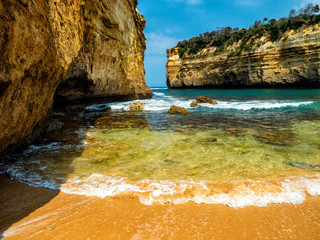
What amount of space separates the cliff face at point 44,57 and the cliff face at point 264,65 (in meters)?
30.1

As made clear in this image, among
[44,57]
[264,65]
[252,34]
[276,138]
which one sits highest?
[252,34]

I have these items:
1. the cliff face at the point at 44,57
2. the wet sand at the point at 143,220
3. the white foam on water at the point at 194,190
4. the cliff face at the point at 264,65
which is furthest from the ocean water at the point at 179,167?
the cliff face at the point at 264,65

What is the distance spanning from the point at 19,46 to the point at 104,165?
2184 millimetres

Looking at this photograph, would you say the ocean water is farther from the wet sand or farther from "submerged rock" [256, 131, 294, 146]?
the wet sand

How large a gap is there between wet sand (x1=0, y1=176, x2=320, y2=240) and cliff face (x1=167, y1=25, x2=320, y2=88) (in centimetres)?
3533

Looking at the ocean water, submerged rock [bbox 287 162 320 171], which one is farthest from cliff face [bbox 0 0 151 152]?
submerged rock [bbox 287 162 320 171]

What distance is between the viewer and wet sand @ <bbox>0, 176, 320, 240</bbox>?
5.37 ft

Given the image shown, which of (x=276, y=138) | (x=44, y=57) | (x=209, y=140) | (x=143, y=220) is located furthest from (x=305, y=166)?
(x=44, y=57)

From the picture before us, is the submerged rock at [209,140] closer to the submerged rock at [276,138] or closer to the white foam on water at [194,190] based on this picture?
the submerged rock at [276,138]

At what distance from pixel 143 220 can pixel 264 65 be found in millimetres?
38593

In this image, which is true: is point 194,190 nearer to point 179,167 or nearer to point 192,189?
point 192,189

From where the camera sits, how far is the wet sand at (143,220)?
164 centimetres

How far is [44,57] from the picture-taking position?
304 cm

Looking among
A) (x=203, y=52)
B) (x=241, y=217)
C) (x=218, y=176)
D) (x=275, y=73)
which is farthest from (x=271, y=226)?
(x=203, y=52)
